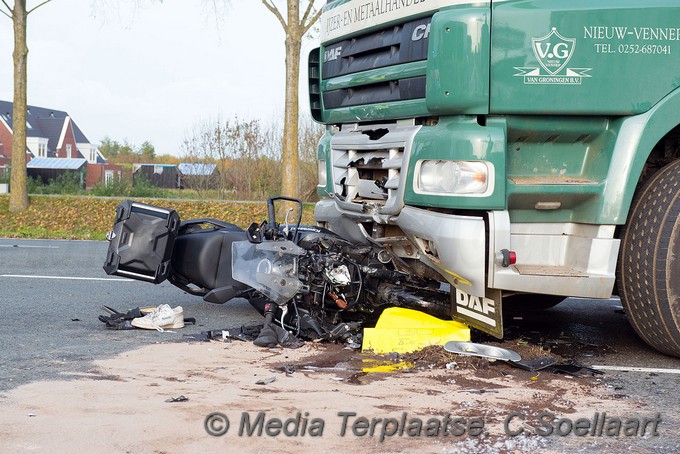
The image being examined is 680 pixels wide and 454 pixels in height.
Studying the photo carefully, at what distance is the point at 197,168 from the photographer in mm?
21734

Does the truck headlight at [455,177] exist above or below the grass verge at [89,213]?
above

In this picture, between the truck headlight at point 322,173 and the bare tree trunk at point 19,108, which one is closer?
the truck headlight at point 322,173

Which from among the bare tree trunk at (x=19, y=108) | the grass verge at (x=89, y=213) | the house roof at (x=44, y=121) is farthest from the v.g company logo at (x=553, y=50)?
the house roof at (x=44, y=121)

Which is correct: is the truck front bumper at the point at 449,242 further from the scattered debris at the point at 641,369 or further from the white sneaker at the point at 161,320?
the white sneaker at the point at 161,320

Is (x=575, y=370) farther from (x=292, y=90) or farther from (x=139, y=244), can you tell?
(x=292, y=90)

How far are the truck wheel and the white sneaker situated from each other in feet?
10.1

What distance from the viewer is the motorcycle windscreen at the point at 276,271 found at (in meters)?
5.71

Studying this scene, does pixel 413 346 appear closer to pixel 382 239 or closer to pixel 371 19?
pixel 382 239

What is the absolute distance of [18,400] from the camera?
13.3ft

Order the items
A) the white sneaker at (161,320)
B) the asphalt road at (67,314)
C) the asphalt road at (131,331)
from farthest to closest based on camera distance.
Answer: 1. the white sneaker at (161,320)
2. the asphalt road at (67,314)
3. the asphalt road at (131,331)

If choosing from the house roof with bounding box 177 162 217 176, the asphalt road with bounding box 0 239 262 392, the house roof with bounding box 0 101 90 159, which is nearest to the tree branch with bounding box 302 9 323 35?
the house roof with bounding box 177 162 217 176

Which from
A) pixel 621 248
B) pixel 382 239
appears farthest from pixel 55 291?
pixel 621 248

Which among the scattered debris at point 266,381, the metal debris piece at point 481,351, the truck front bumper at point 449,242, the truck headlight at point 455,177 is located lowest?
the scattered debris at point 266,381

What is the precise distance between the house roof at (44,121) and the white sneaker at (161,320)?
63671 millimetres
